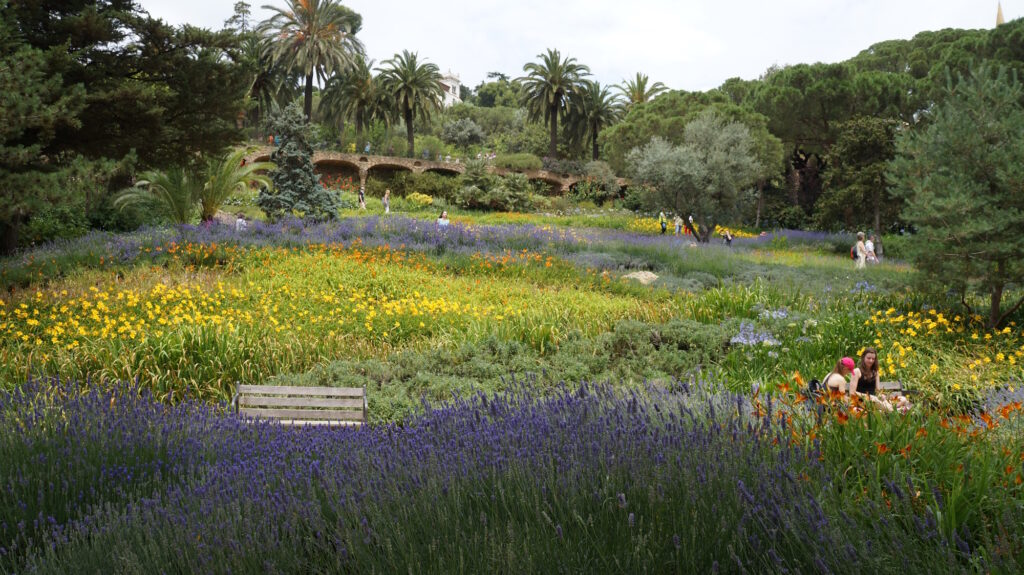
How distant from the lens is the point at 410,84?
41250 millimetres

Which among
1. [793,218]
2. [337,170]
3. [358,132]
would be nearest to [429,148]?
[358,132]

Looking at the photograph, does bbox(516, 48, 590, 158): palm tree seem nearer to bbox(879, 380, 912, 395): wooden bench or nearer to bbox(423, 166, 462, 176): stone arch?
bbox(423, 166, 462, 176): stone arch

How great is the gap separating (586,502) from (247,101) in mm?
12708

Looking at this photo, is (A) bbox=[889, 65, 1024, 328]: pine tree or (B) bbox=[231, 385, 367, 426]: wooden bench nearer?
(B) bbox=[231, 385, 367, 426]: wooden bench

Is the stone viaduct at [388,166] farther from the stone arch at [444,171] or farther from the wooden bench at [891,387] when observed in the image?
the wooden bench at [891,387]

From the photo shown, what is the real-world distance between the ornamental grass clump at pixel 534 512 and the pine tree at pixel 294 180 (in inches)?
650

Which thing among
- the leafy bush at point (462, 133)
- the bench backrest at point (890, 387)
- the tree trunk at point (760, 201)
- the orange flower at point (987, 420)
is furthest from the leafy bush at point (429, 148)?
the orange flower at point (987, 420)

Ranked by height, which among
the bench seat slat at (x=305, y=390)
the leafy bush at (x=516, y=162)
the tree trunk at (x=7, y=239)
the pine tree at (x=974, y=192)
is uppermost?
the leafy bush at (x=516, y=162)

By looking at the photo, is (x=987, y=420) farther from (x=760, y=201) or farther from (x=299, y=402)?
(x=760, y=201)

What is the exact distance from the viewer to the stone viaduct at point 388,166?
37.6 m

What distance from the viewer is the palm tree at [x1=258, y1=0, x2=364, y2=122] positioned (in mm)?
38312

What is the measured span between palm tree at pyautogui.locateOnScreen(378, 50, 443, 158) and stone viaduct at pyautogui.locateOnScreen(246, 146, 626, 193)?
3.32 m

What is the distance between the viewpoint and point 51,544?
2.21m

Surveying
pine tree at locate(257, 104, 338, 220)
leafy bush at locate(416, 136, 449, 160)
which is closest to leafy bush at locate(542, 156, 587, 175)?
leafy bush at locate(416, 136, 449, 160)
